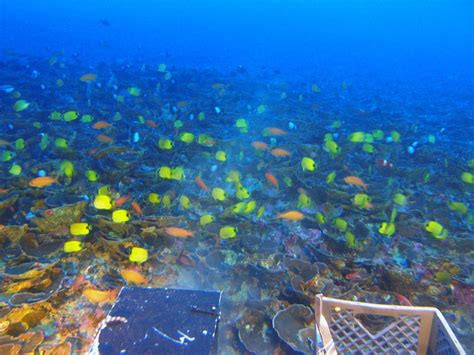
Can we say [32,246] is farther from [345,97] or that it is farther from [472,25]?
[472,25]

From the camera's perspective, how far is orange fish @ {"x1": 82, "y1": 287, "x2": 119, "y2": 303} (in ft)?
13.9

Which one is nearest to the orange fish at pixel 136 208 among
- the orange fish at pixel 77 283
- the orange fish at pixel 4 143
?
the orange fish at pixel 77 283

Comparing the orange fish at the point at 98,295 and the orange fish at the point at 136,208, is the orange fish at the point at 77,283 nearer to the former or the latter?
the orange fish at the point at 98,295

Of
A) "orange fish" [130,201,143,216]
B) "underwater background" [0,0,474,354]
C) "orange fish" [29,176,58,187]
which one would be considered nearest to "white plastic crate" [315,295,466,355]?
"underwater background" [0,0,474,354]

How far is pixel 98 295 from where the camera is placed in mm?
4305

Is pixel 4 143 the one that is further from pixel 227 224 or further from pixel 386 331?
pixel 386 331

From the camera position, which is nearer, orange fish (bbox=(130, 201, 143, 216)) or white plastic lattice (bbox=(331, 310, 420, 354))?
white plastic lattice (bbox=(331, 310, 420, 354))

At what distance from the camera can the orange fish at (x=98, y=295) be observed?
4242 millimetres

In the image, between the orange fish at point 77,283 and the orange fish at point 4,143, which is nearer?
the orange fish at point 77,283

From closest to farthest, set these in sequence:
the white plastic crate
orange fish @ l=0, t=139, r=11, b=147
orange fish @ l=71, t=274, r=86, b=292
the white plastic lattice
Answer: the white plastic crate < the white plastic lattice < orange fish @ l=71, t=274, r=86, b=292 < orange fish @ l=0, t=139, r=11, b=147

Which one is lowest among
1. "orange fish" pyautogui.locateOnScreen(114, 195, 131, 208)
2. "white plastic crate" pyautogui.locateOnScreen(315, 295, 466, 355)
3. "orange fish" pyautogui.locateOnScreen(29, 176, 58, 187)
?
"orange fish" pyautogui.locateOnScreen(114, 195, 131, 208)

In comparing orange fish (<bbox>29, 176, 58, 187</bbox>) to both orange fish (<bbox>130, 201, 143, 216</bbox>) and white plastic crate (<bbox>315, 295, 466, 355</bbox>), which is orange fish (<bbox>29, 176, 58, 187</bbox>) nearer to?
orange fish (<bbox>130, 201, 143, 216</bbox>)

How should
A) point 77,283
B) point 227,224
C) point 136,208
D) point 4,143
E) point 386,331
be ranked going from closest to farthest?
1. point 386,331
2. point 77,283
3. point 136,208
4. point 227,224
5. point 4,143

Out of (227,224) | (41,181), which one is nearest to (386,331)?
(227,224)
